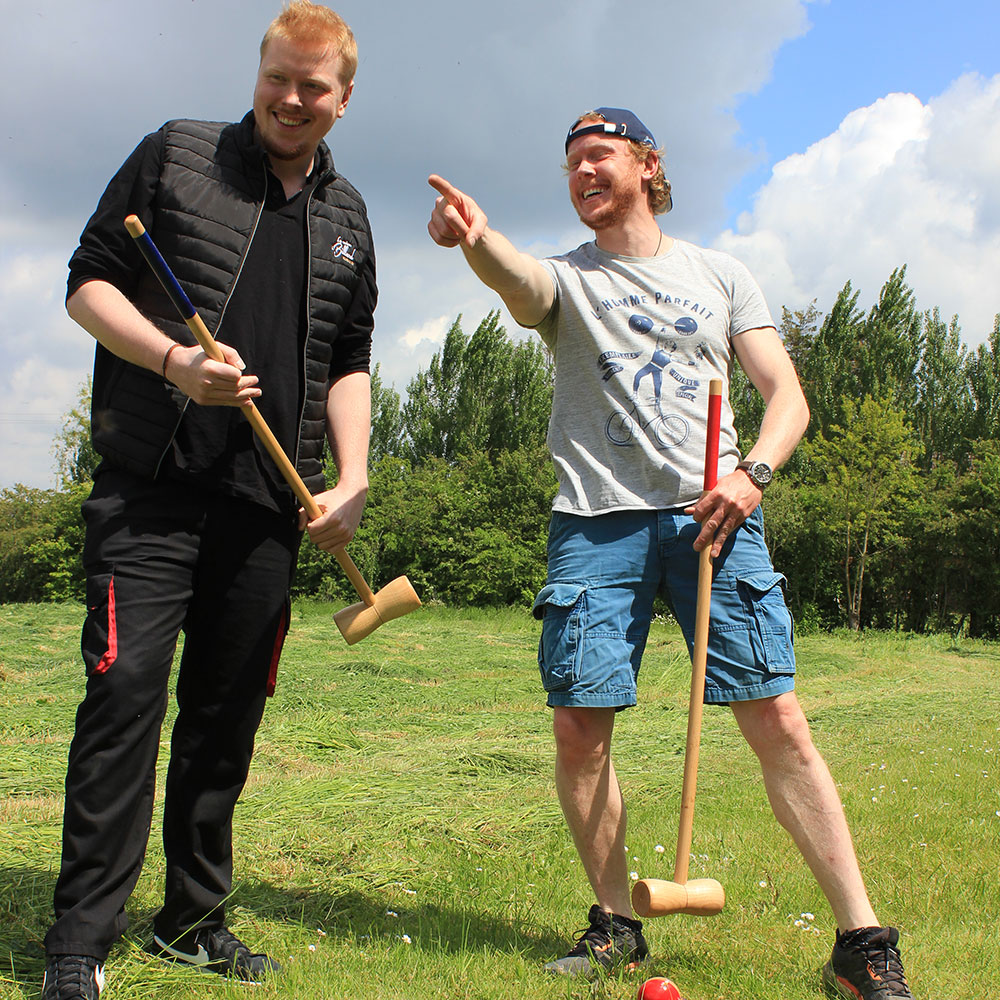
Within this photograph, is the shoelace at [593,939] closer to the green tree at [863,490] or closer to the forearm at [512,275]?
the forearm at [512,275]

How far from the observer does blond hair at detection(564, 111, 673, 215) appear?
281 cm

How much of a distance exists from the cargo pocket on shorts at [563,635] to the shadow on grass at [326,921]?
2.48ft

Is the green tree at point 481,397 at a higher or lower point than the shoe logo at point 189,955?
higher

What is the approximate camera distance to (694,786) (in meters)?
2.41

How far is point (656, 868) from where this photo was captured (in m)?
3.39

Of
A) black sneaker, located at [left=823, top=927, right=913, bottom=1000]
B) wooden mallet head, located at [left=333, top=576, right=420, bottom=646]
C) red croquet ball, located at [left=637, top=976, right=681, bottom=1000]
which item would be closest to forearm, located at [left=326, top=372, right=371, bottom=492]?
wooden mallet head, located at [left=333, top=576, right=420, bottom=646]

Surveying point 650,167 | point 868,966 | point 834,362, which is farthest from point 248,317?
point 834,362

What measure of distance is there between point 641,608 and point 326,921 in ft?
4.34

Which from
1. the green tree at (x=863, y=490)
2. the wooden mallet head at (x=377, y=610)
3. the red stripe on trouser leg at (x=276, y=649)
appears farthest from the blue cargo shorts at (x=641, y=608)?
the green tree at (x=863, y=490)

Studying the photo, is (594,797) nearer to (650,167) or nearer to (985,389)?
(650,167)

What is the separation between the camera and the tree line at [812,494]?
2219 centimetres

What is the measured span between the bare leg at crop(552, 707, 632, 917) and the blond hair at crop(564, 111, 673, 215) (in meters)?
1.55

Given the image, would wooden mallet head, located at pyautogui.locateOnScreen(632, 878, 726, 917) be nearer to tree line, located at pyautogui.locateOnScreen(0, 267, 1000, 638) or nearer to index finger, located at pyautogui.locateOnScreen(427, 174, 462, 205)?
index finger, located at pyautogui.locateOnScreen(427, 174, 462, 205)

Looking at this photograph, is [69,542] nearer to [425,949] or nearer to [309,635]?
[309,635]
